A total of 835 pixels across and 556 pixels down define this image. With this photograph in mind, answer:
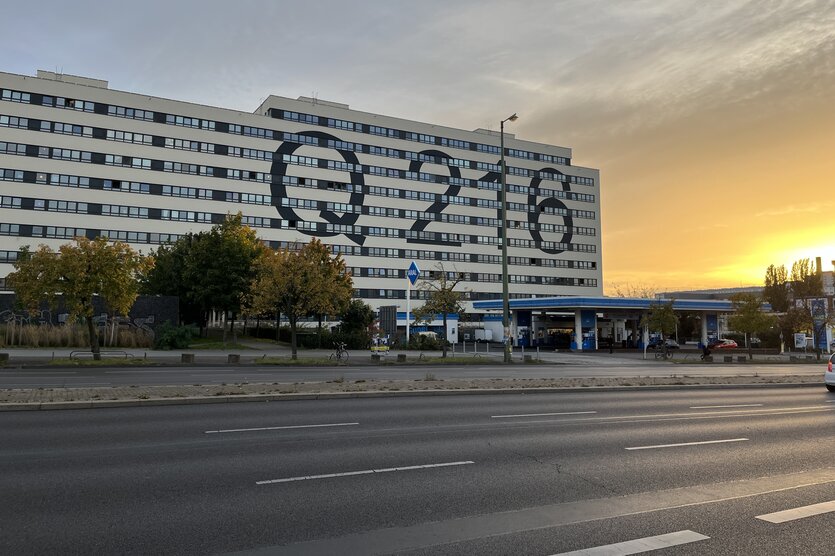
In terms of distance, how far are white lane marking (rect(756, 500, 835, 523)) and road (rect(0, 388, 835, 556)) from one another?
3 cm

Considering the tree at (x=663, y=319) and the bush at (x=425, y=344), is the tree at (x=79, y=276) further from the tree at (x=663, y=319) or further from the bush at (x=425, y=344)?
the tree at (x=663, y=319)

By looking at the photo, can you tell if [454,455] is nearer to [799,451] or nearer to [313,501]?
[313,501]

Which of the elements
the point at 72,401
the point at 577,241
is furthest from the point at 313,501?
the point at 577,241

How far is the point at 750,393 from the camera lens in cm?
1828

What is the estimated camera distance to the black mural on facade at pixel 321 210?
3118 inches

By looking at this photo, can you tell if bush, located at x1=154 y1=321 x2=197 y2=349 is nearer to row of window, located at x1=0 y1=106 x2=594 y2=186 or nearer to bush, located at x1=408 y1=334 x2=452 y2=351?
bush, located at x1=408 y1=334 x2=452 y2=351

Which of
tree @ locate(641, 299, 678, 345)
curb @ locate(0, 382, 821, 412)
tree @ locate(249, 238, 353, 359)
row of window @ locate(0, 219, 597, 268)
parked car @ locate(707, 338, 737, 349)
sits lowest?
parked car @ locate(707, 338, 737, 349)

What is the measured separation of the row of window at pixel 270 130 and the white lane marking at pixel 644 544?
260ft

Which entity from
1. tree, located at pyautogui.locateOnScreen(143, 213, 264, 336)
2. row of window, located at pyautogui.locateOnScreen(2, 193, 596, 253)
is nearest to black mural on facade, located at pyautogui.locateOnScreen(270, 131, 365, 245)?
row of window, located at pyautogui.locateOnScreen(2, 193, 596, 253)

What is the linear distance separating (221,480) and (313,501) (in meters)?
1.46

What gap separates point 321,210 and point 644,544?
262 feet

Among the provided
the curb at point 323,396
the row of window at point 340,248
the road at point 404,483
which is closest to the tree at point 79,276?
the curb at point 323,396

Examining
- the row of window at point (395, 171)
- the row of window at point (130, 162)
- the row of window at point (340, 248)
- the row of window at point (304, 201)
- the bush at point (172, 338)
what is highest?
the row of window at point (395, 171)

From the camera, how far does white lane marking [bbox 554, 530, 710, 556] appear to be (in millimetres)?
4561
